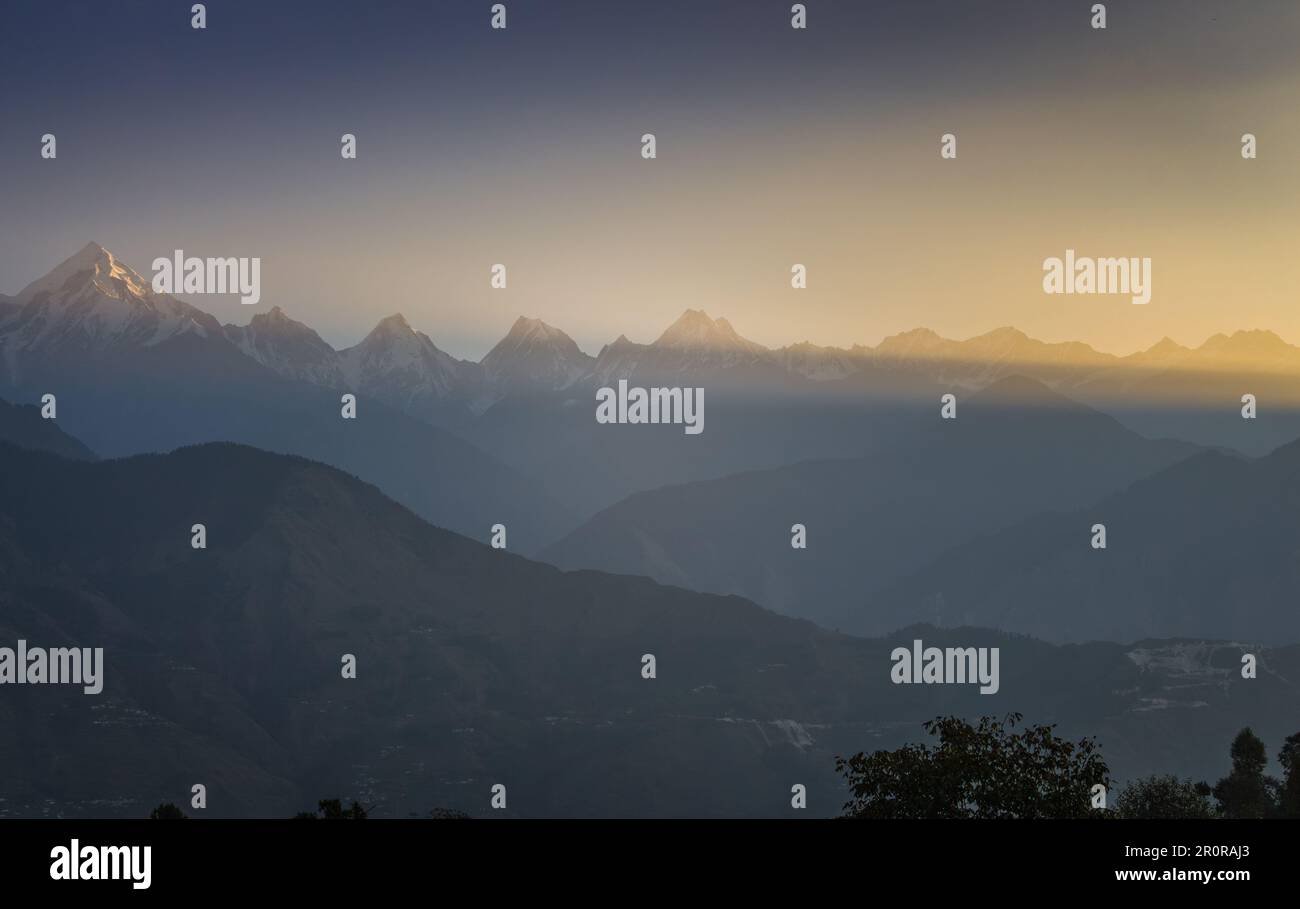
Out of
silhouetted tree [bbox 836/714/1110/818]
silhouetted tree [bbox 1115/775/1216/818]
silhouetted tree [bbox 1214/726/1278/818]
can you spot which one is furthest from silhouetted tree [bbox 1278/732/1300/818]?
silhouetted tree [bbox 836/714/1110/818]

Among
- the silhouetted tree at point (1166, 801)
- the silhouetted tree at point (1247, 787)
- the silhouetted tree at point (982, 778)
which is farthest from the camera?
the silhouetted tree at point (1247, 787)

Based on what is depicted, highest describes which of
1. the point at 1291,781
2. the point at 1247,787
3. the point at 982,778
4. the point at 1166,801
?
the point at 982,778

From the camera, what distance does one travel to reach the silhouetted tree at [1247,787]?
79.3 meters

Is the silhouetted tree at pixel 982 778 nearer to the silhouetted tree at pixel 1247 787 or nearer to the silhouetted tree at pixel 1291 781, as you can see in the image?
the silhouetted tree at pixel 1291 781

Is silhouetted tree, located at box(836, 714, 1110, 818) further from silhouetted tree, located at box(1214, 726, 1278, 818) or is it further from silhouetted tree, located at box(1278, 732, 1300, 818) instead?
silhouetted tree, located at box(1214, 726, 1278, 818)

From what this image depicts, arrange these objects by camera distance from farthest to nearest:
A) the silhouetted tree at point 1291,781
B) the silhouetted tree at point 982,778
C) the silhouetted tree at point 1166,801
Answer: the silhouetted tree at point 1166,801
the silhouetted tree at point 1291,781
the silhouetted tree at point 982,778

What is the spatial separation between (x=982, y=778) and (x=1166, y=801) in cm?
3878

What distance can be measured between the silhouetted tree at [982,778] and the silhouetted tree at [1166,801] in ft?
109

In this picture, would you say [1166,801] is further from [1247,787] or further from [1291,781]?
[1247,787]

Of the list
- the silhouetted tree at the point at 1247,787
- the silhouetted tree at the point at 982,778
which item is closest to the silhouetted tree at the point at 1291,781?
the silhouetted tree at the point at 1247,787

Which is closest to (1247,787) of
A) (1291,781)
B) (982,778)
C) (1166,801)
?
(1291,781)

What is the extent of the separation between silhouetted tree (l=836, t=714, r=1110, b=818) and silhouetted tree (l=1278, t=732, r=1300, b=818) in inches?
1343

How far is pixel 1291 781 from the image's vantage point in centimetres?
7250
